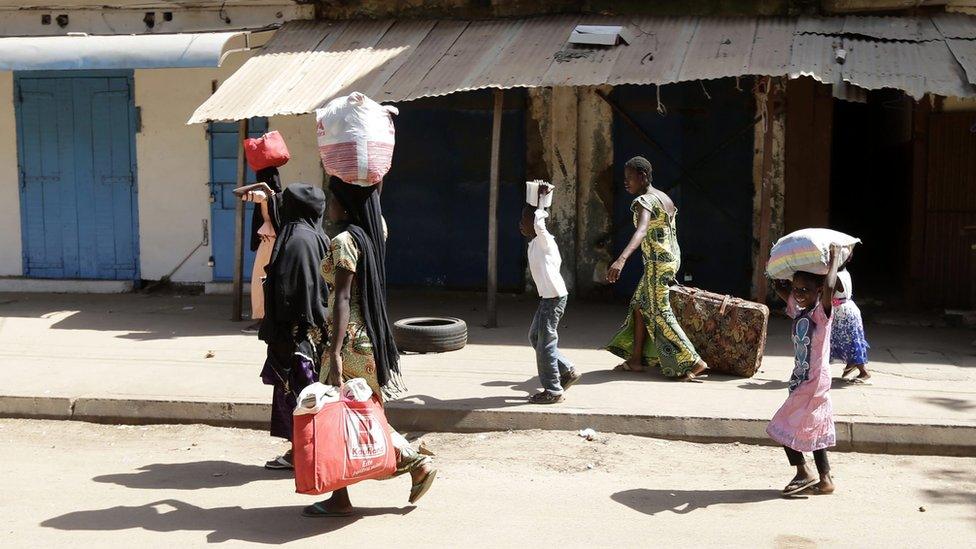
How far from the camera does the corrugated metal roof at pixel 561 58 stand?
9414mm

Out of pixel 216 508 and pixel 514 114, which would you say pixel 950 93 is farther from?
pixel 216 508

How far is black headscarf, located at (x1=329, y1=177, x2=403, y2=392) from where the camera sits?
523 cm

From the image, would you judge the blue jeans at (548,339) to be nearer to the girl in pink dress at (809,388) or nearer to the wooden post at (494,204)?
the girl in pink dress at (809,388)

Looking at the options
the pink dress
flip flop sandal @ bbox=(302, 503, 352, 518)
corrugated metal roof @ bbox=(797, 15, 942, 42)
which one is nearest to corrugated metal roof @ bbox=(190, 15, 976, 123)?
corrugated metal roof @ bbox=(797, 15, 942, 42)

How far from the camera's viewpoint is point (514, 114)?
12133 mm

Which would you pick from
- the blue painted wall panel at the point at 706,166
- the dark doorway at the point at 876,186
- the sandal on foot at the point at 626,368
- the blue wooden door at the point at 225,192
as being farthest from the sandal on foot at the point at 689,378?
the blue wooden door at the point at 225,192

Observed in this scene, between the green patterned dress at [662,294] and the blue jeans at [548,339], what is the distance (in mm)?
1091

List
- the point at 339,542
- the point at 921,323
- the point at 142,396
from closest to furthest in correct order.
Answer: the point at 339,542
the point at 142,396
the point at 921,323

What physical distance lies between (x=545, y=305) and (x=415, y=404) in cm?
114

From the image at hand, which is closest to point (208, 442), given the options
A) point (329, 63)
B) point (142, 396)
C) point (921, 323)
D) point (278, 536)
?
point (142, 396)

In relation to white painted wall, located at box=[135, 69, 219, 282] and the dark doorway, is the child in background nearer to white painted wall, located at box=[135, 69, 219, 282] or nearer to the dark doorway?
the dark doorway

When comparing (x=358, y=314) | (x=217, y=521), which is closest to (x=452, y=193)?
(x=358, y=314)

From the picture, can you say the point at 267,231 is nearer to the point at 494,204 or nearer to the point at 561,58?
the point at 494,204

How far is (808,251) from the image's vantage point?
5.34 metres
